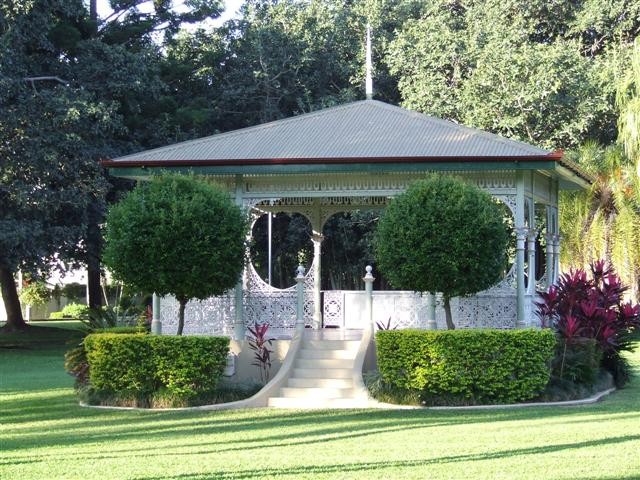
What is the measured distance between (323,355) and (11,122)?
15702mm

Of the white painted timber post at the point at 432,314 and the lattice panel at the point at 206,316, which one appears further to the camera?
the lattice panel at the point at 206,316

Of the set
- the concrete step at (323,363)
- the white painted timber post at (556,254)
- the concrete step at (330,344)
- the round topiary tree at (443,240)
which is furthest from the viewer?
the white painted timber post at (556,254)

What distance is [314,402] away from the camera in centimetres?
1806

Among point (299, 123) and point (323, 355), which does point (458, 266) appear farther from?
point (299, 123)

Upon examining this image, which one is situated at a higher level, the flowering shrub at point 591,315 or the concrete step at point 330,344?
the flowering shrub at point 591,315

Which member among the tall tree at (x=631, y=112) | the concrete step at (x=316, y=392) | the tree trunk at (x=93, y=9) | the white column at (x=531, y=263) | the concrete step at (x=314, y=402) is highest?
the tree trunk at (x=93, y=9)

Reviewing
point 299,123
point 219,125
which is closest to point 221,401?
point 299,123

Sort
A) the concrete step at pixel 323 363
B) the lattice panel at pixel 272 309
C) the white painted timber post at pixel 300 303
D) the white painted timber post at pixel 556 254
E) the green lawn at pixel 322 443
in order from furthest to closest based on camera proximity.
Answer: the white painted timber post at pixel 556 254 < the lattice panel at pixel 272 309 < the white painted timber post at pixel 300 303 < the concrete step at pixel 323 363 < the green lawn at pixel 322 443

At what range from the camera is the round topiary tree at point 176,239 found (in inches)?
710

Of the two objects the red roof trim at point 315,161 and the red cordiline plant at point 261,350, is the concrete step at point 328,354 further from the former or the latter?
the red roof trim at point 315,161

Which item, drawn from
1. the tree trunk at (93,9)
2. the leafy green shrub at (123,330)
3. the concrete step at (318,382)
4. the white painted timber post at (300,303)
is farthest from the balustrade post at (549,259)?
the tree trunk at (93,9)

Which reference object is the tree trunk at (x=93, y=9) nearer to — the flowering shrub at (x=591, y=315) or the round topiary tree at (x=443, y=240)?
the flowering shrub at (x=591, y=315)

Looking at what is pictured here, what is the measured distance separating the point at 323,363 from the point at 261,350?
110 centimetres

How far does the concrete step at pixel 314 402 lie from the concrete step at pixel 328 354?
4.54 ft
